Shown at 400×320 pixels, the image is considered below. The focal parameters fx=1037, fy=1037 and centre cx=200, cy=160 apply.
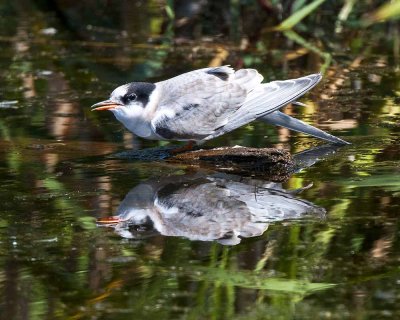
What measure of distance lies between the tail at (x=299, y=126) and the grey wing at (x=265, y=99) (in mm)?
149

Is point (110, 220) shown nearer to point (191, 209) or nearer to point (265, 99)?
point (191, 209)

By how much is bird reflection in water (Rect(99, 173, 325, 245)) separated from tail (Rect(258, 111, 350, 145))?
32.3 inches

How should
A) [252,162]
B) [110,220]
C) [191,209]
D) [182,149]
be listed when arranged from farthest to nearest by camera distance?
[182,149] < [252,162] < [191,209] < [110,220]

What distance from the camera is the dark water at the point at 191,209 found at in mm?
4309

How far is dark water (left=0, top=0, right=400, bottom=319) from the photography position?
14.1 feet

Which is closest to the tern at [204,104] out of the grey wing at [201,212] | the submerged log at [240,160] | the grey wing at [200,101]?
the grey wing at [200,101]

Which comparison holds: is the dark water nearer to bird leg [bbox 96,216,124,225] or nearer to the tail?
bird leg [bbox 96,216,124,225]

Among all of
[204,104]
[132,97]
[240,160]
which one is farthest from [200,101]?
[240,160]

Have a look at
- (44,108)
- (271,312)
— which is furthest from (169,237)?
(44,108)

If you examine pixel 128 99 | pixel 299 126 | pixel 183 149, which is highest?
pixel 128 99

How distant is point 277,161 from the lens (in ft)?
20.9

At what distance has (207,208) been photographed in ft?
18.2

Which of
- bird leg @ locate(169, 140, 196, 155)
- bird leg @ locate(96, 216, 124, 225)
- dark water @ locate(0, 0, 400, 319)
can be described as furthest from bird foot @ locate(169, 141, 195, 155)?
bird leg @ locate(96, 216, 124, 225)

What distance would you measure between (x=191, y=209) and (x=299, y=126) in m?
1.60
